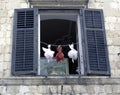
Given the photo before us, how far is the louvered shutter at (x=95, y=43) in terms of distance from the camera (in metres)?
9.69

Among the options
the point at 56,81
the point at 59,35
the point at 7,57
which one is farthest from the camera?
the point at 59,35

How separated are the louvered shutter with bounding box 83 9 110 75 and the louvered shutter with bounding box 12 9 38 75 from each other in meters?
1.22

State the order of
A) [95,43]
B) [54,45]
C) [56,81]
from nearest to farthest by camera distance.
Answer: [56,81] → [95,43] → [54,45]

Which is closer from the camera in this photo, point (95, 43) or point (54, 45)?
point (95, 43)

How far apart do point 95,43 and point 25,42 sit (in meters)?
1.66

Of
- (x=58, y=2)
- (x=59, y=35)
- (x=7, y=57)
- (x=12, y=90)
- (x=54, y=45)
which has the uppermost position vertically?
(x=58, y=2)

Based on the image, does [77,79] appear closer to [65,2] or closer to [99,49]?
[99,49]

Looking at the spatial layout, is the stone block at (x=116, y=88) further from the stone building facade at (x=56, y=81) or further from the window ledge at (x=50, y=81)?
the window ledge at (x=50, y=81)

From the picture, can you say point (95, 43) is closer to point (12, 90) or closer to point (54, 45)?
point (54, 45)

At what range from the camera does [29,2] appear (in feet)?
35.0

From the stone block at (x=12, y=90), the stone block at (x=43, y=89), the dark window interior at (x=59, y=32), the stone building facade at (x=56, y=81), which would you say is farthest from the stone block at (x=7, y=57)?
the dark window interior at (x=59, y=32)

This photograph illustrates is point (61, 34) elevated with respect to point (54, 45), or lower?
elevated

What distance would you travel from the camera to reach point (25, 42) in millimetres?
9945

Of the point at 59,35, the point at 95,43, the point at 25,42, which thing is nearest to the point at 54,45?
the point at 25,42
